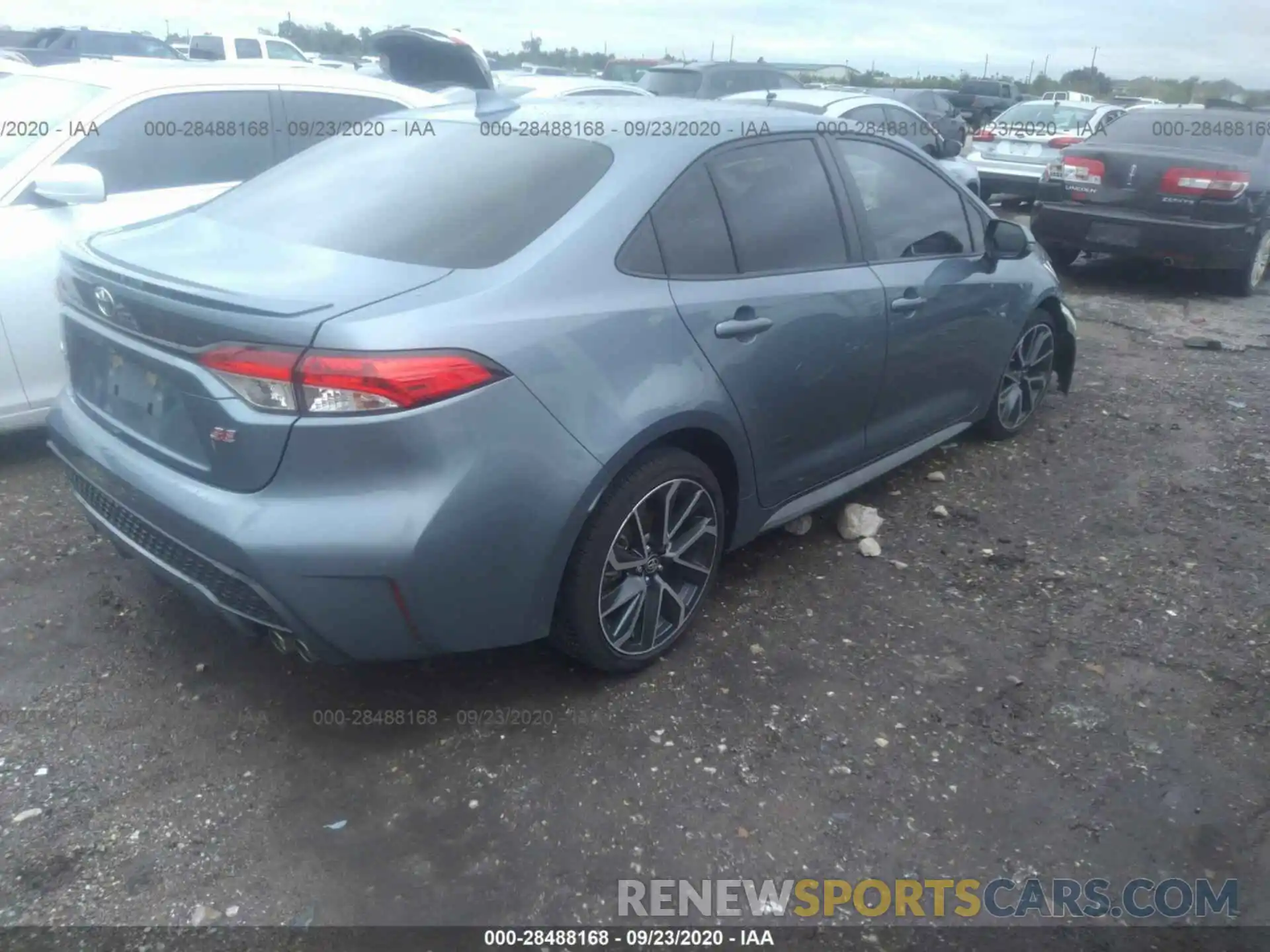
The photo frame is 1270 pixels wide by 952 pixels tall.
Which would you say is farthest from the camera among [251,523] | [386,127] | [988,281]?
[988,281]

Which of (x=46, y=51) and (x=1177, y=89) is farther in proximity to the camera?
(x=46, y=51)

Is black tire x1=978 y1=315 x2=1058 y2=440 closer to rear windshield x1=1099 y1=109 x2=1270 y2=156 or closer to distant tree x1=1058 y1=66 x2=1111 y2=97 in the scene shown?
rear windshield x1=1099 y1=109 x2=1270 y2=156

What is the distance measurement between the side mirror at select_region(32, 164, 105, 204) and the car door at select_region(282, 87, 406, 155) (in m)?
1.13

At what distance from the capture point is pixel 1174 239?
8.16m

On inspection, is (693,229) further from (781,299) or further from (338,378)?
(338,378)

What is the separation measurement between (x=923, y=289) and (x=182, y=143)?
3.55 m

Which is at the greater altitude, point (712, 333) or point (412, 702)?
point (712, 333)

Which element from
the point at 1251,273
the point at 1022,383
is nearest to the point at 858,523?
the point at 1022,383

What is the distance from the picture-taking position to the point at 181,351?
2566 mm

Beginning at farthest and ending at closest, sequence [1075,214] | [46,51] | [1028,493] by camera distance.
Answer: [46,51] → [1075,214] → [1028,493]

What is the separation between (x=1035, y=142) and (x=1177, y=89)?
210 cm

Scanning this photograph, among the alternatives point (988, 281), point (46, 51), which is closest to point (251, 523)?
point (988, 281)

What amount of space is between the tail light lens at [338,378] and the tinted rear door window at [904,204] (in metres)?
2.04

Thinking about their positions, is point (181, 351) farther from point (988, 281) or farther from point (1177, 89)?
point (1177, 89)
